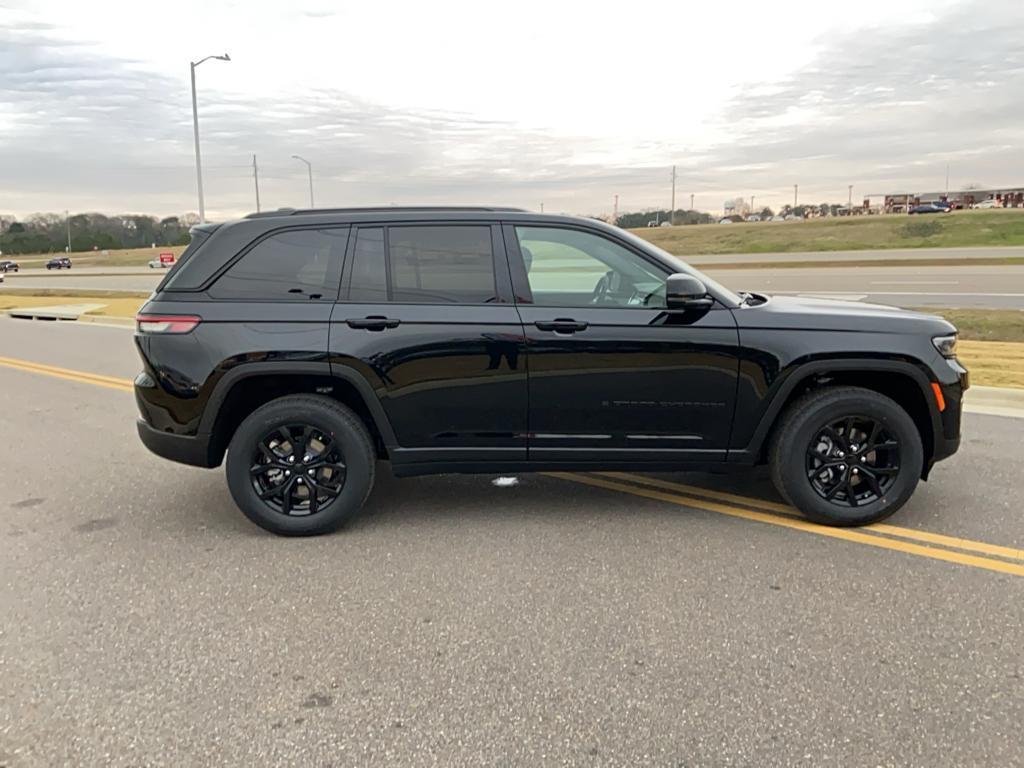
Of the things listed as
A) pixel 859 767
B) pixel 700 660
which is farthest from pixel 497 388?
pixel 859 767

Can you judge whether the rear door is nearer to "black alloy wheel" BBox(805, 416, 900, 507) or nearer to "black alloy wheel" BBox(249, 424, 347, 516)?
"black alloy wheel" BBox(249, 424, 347, 516)

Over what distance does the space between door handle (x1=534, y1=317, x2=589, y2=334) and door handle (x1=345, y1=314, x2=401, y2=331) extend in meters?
0.81

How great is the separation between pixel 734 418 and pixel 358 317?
2.20 metres

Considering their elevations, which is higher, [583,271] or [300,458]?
[583,271]

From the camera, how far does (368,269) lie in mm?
4363

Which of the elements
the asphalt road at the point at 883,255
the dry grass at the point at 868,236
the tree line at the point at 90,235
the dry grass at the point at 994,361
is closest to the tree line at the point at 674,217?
the dry grass at the point at 868,236

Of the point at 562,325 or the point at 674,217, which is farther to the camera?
the point at 674,217

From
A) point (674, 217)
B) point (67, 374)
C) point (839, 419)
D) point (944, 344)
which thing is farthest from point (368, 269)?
point (674, 217)

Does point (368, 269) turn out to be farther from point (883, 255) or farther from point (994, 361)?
point (883, 255)

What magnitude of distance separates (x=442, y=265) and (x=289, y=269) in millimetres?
884

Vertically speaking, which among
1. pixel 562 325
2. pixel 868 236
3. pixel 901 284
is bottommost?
pixel 901 284

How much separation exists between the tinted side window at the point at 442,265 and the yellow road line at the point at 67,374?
6186mm

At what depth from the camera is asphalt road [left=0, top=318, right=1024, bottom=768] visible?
8.53 ft

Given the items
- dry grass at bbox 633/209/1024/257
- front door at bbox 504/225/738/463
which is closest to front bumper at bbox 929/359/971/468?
front door at bbox 504/225/738/463
